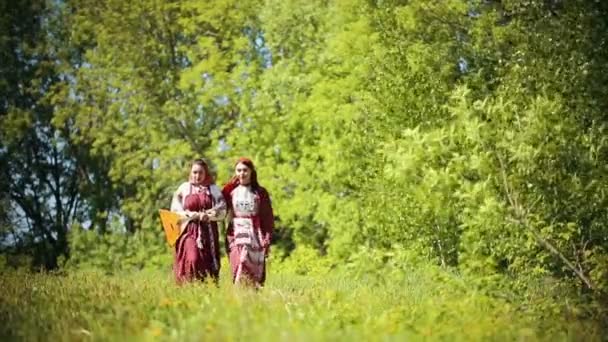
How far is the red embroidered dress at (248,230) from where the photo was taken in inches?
417

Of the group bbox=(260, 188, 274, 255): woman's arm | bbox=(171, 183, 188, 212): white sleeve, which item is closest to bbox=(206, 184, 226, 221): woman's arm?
bbox=(171, 183, 188, 212): white sleeve

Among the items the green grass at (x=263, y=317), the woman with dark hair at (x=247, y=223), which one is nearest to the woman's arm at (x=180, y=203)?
the woman with dark hair at (x=247, y=223)

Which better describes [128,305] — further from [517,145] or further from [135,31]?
[135,31]

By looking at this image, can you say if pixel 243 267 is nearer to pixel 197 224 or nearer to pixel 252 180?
pixel 197 224

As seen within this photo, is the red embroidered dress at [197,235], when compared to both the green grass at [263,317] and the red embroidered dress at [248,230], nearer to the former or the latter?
the red embroidered dress at [248,230]

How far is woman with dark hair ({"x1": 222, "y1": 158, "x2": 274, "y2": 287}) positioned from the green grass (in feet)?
6.78

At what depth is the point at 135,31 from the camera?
2511cm

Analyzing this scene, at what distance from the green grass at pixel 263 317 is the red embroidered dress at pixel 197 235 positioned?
2064mm

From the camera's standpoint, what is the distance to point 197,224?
1068 cm

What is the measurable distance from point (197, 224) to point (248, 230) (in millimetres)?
650

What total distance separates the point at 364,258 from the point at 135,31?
41.5 feet

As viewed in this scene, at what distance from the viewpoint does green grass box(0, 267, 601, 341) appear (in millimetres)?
5969

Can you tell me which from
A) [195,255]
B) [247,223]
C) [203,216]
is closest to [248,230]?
[247,223]

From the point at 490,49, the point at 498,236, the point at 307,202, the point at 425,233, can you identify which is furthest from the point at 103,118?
the point at 498,236
